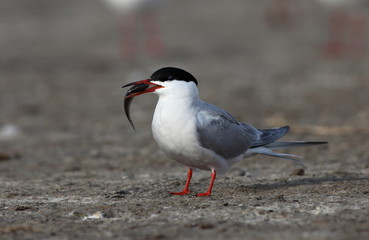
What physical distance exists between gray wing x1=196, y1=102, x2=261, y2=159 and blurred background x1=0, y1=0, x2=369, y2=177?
1.47 metres

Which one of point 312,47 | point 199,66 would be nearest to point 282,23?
point 312,47

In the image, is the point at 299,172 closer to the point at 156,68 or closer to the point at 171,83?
the point at 171,83

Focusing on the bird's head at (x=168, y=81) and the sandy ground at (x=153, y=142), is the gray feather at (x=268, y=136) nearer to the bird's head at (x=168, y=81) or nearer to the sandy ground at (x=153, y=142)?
the sandy ground at (x=153, y=142)

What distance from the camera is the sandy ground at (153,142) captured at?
424cm

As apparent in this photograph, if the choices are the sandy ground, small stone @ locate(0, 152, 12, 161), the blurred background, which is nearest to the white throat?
the sandy ground

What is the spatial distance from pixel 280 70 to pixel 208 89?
2105 mm

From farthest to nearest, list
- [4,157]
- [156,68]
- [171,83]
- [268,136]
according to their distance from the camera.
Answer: [156,68], [4,157], [268,136], [171,83]

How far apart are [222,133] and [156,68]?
7.89m

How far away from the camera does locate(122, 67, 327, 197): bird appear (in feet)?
15.5

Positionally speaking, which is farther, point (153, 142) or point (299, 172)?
point (153, 142)

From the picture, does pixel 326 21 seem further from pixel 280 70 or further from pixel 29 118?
pixel 29 118

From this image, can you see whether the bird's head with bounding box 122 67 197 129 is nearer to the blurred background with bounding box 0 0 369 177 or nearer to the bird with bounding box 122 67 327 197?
the bird with bounding box 122 67 327 197

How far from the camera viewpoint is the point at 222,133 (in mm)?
4949

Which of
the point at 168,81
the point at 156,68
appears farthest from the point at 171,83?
the point at 156,68
